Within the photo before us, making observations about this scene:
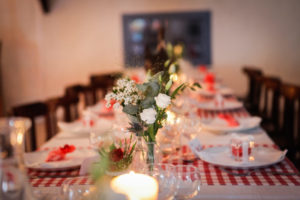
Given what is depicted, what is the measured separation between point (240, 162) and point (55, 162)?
3.01 feet

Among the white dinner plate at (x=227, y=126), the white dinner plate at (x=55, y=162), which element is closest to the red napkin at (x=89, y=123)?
the white dinner plate at (x=55, y=162)

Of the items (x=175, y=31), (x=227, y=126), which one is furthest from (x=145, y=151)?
(x=175, y=31)

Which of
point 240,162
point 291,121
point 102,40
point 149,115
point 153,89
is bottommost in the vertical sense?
point 291,121

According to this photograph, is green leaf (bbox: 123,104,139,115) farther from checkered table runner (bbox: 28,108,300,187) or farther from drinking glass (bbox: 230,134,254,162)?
drinking glass (bbox: 230,134,254,162)

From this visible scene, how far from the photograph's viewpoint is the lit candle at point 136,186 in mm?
1131

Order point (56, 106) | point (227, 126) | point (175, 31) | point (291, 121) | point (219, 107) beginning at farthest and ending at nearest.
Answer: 1. point (175, 31)
2. point (219, 107)
3. point (291, 121)
4. point (56, 106)
5. point (227, 126)

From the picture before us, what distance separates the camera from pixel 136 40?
7.47 m

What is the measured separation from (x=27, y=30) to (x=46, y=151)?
5685 millimetres

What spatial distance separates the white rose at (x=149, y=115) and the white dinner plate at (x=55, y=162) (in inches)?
19.2

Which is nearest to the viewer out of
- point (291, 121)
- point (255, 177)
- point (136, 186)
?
point (136, 186)

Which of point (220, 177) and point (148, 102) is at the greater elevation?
point (148, 102)

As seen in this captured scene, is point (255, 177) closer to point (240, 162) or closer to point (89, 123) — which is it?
point (240, 162)

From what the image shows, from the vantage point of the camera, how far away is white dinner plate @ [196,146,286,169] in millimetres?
1683

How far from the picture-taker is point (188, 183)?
→ 1327 millimetres
